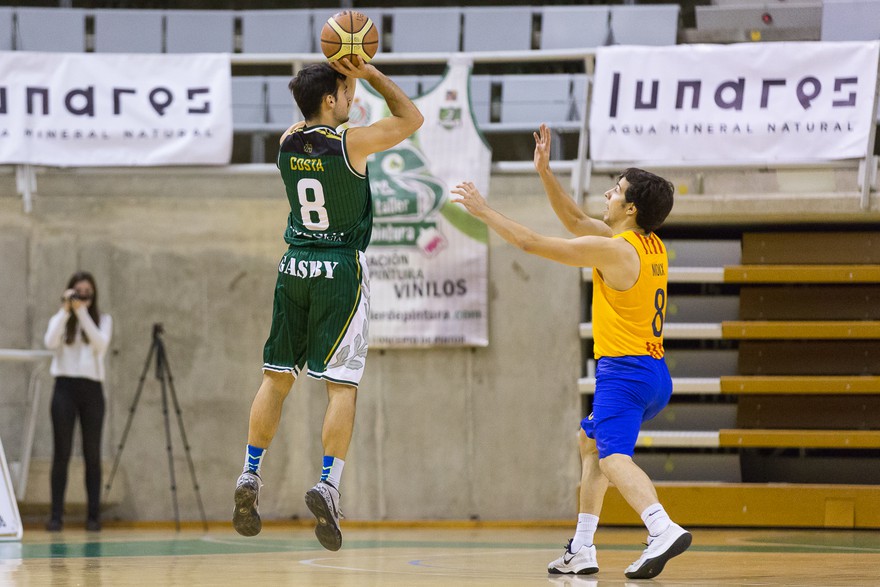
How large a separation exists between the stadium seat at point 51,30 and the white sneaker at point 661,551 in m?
8.78

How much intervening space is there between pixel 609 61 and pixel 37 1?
25.4 feet

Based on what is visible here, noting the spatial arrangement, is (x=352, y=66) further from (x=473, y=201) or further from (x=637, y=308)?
(x=637, y=308)

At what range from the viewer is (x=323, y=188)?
5.37m

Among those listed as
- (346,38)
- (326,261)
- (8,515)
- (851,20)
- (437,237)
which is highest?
(851,20)

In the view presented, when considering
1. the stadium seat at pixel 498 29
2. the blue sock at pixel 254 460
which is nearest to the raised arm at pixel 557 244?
the blue sock at pixel 254 460

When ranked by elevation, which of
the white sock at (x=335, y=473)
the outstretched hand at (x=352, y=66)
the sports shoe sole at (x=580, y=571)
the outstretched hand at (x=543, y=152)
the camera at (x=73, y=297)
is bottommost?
the sports shoe sole at (x=580, y=571)

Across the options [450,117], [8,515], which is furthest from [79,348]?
[450,117]

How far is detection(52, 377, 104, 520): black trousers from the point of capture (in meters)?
9.56

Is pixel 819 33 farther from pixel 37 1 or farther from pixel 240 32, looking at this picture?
pixel 37 1

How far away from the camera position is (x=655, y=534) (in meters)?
5.24

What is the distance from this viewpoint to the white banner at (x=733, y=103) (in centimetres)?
958

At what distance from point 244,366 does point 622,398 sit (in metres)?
5.28

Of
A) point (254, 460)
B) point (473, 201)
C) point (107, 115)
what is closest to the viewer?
point (473, 201)

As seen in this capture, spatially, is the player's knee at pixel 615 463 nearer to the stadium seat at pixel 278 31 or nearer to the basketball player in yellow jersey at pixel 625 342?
the basketball player in yellow jersey at pixel 625 342
